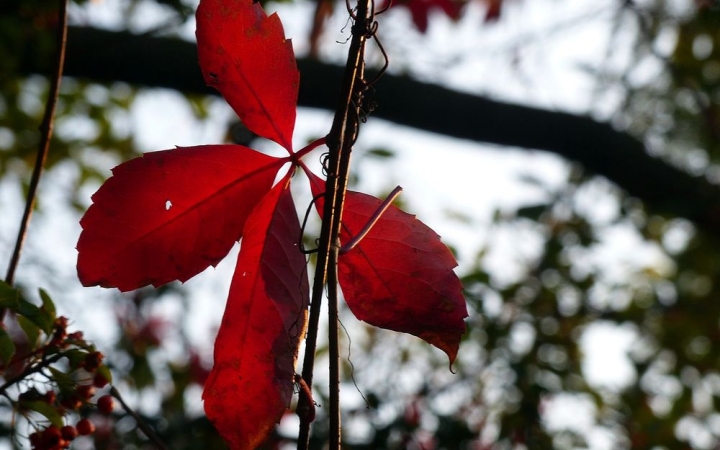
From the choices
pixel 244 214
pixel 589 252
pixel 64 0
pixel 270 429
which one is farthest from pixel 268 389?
pixel 589 252

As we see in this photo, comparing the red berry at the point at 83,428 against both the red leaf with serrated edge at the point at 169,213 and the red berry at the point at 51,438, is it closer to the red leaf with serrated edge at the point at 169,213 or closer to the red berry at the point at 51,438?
the red berry at the point at 51,438

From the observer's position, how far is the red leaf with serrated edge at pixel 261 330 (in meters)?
0.71

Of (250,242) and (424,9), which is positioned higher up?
(424,9)

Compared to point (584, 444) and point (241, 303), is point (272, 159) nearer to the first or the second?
point (241, 303)

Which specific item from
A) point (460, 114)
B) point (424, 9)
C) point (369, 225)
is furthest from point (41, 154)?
point (424, 9)

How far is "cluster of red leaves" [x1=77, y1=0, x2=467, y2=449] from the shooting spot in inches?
28.3

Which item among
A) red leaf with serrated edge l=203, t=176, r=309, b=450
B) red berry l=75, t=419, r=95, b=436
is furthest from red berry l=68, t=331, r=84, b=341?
red leaf with serrated edge l=203, t=176, r=309, b=450

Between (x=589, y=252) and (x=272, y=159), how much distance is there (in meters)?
2.29

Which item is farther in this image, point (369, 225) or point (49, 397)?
point (49, 397)

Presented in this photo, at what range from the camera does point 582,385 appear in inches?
114

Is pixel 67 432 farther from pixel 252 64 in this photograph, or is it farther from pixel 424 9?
pixel 424 9

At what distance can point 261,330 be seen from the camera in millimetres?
729

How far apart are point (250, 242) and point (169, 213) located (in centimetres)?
8

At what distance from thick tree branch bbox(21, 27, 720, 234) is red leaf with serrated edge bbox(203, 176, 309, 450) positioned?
1.58 meters
